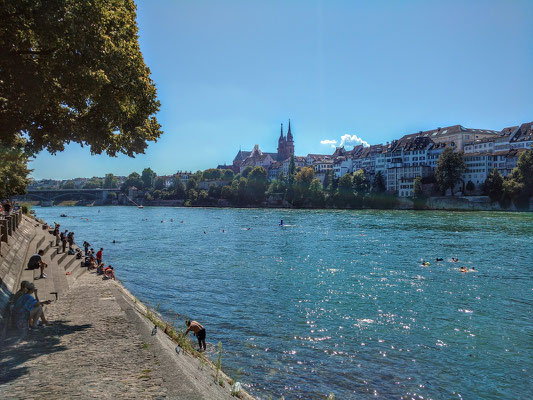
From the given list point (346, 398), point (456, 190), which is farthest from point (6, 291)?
point (456, 190)

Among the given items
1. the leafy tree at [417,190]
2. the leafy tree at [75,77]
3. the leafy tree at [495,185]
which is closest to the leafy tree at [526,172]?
the leafy tree at [495,185]

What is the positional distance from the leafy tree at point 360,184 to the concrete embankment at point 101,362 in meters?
139

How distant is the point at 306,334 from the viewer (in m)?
16.9

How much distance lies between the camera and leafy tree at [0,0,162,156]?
11.1m

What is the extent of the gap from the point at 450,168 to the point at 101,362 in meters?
129

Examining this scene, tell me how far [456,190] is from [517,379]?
12847 cm

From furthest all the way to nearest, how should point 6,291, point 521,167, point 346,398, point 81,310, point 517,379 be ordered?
point 521,167, point 6,291, point 81,310, point 517,379, point 346,398

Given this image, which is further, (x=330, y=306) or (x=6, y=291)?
(x=330, y=306)

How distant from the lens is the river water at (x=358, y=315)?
1284 centimetres

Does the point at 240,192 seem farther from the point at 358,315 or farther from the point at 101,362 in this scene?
the point at 101,362

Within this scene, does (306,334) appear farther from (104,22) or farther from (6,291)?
(104,22)

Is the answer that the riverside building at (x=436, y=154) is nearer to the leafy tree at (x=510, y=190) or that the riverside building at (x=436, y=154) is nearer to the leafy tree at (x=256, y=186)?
the leafy tree at (x=510, y=190)

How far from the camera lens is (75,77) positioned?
12.1 meters

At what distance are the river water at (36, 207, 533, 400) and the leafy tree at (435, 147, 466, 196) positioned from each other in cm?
8766
